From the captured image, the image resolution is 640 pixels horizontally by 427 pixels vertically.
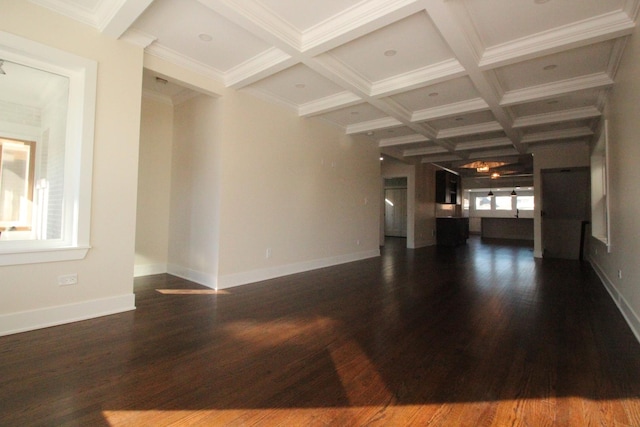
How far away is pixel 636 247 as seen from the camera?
2.57 m

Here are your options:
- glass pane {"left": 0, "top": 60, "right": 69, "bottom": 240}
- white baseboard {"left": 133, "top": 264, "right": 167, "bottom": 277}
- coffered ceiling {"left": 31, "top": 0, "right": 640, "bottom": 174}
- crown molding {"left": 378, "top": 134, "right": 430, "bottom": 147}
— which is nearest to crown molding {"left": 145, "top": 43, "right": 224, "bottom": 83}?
coffered ceiling {"left": 31, "top": 0, "right": 640, "bottom": 174}

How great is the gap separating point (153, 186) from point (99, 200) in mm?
1955

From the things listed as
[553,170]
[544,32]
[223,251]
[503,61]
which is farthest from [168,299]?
[553,170]

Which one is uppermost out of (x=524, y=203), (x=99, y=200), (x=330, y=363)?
(x=524, y=203)

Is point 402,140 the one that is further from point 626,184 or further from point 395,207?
point 395,207

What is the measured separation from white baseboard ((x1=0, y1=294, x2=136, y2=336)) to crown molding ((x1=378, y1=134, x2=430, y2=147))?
582cm

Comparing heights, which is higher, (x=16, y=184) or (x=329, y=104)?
(x=329, y=104)

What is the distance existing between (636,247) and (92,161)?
4.93 m

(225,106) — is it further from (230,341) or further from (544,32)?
(544,32)

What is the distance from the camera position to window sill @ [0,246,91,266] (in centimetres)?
240

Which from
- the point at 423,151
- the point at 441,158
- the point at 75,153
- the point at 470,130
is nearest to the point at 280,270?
the point at 75,153

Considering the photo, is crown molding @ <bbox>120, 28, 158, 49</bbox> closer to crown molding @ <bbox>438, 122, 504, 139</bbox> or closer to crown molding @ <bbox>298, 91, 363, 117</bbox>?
crown molding @ <bbox>298, 91, 363, 117</bbox>

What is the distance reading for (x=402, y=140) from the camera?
6703 millimetres

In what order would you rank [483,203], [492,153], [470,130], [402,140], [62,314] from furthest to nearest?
[483,203], [492,153], [402,140], [470,130], [62,314]
